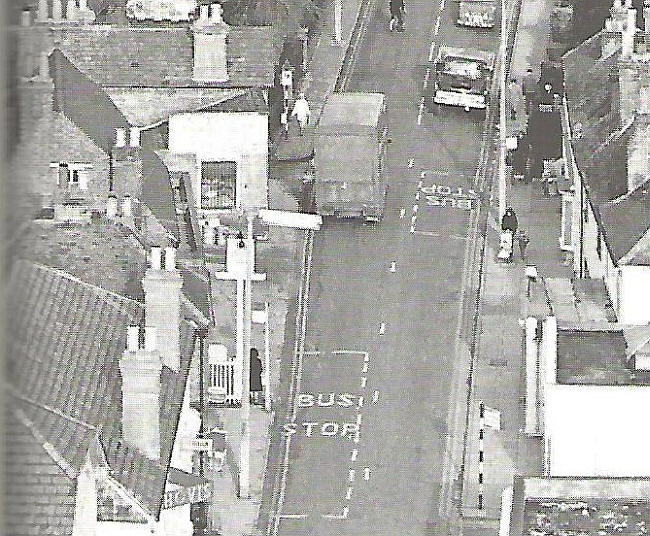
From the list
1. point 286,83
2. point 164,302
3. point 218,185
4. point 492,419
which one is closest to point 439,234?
point 218,185

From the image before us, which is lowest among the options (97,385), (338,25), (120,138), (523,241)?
(97,385)

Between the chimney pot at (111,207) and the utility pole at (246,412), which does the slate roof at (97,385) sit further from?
the chimney pot at (111,207)

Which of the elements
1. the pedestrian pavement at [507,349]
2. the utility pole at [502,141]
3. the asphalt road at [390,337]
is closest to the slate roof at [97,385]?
the asphalt road at [390,337]

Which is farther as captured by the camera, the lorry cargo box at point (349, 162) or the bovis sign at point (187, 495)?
the lorry cargo box at point (349, 162)

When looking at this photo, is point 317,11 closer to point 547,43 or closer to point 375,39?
point 375,39

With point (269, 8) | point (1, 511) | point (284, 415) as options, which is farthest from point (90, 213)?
point (1, 511)

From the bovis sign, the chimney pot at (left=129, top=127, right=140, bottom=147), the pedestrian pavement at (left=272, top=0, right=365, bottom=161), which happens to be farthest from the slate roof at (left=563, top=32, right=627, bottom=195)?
the bovis sign

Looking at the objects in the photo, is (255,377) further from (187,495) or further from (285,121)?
(285,121)
